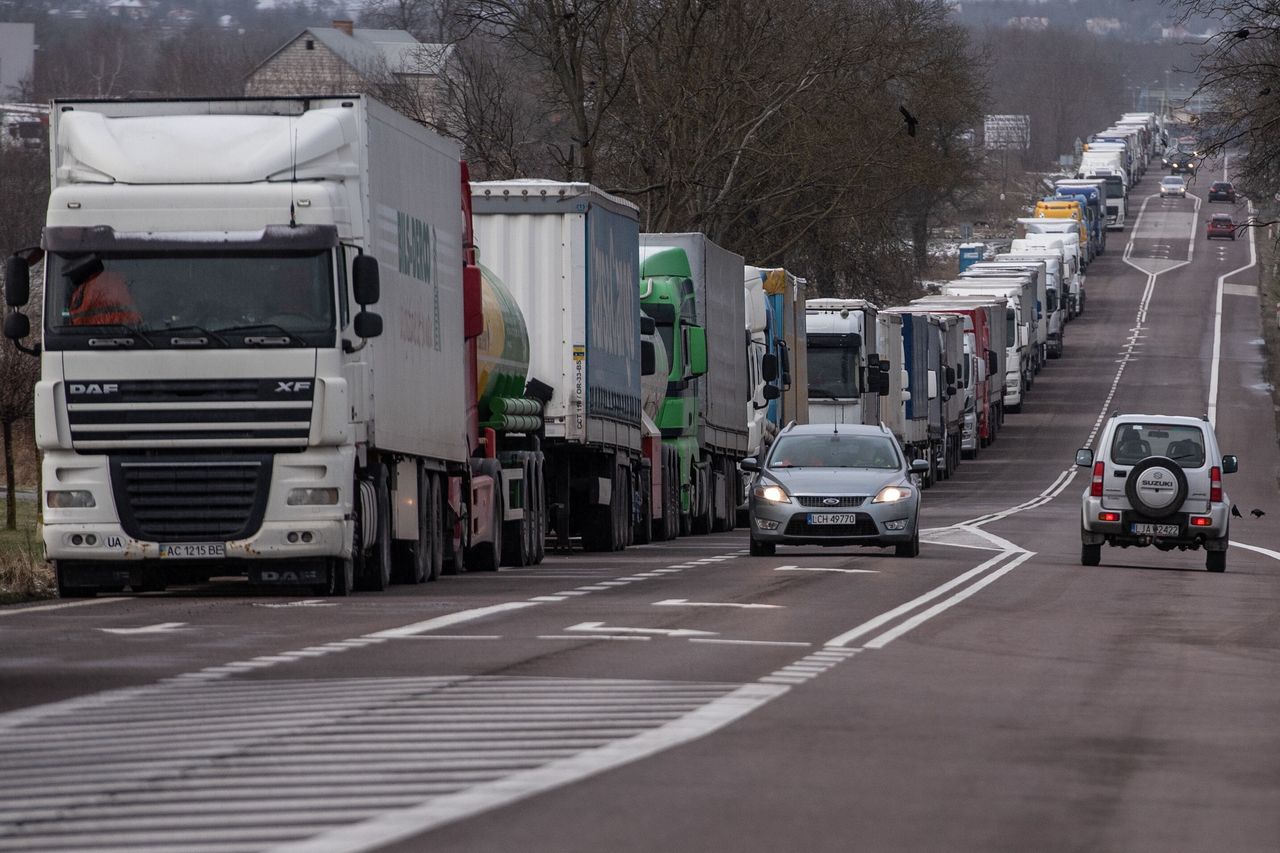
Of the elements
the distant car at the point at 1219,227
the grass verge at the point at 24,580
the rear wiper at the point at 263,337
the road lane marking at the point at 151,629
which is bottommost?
the road lane marking at the point at 151,629

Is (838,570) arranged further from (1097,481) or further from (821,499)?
(1097,481)

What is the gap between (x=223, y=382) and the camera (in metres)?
19.3

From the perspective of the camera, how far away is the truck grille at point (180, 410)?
19312 mm

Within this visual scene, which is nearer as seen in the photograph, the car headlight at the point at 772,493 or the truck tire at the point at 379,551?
the truck tire at the point at 379,551

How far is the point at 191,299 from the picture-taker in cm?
1941

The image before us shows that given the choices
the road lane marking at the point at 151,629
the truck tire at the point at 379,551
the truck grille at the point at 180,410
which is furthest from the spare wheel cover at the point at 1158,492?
the road lane marking at the point at 151,629

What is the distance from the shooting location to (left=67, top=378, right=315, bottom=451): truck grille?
19312 mm

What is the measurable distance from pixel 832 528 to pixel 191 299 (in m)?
10.8

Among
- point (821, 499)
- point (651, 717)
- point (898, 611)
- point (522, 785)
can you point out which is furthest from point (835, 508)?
point (522, 785)

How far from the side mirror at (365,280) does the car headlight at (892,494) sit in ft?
33.6

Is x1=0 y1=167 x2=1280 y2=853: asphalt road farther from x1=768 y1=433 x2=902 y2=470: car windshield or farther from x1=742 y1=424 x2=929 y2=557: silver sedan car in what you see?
x1=768 y1=433 x2=902 y2=470: car windshield

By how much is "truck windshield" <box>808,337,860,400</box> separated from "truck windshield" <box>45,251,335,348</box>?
99.6ft

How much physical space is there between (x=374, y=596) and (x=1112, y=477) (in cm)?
1137

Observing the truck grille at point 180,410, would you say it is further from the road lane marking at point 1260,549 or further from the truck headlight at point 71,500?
the road lane marking at point 1260,549
